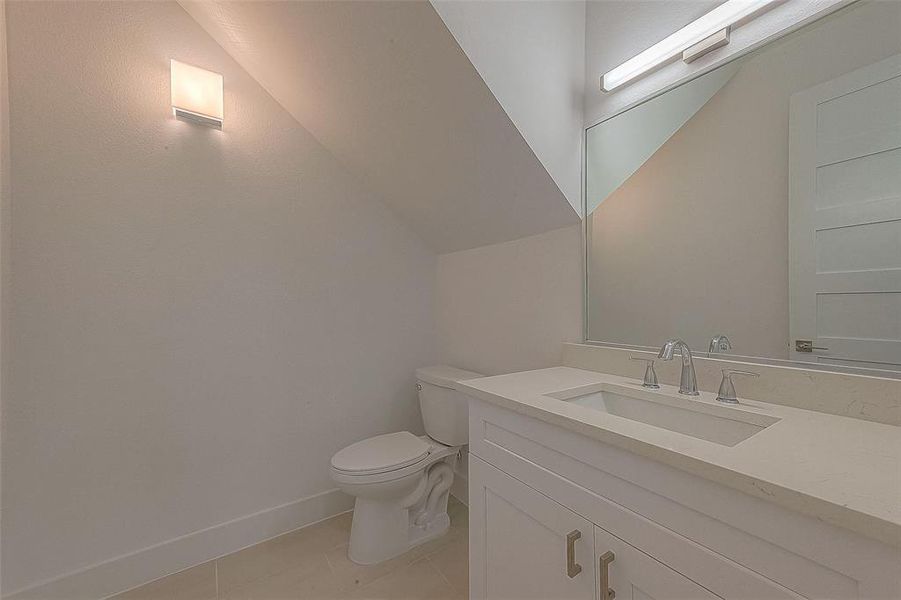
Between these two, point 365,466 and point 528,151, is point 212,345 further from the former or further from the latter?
point 528,151

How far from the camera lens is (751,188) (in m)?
1.04

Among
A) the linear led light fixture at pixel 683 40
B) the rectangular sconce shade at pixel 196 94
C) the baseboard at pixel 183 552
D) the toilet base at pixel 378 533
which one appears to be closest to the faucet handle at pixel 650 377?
the linear led light fixture at pixel 683 40

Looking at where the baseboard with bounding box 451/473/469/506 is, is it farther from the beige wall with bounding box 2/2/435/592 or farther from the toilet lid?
the beige wall with bounding box 2/2/435/592

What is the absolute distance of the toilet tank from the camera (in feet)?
5.91

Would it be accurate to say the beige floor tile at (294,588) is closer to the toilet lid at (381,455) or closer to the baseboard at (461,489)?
the toilet lid at (381,455)

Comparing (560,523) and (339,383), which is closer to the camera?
(560,523)

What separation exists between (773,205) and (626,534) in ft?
3.07

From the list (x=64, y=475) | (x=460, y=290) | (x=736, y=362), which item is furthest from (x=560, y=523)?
(x=64, y=475)

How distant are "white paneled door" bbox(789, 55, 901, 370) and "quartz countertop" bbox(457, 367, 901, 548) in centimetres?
20

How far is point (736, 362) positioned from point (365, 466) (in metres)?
1.35

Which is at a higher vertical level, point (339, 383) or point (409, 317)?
point (409, 317)

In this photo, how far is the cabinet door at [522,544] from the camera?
2.68 feet

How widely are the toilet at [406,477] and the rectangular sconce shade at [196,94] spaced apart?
1.54m

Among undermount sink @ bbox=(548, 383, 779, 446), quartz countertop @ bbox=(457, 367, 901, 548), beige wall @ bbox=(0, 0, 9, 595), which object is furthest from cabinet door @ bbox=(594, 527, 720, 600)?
beige wall @ bbox=(0, 0, 9, 595)
